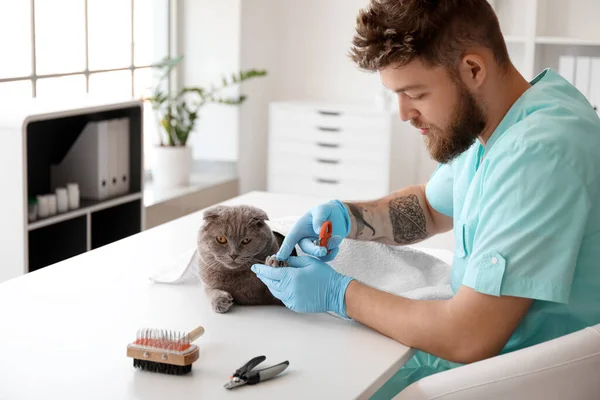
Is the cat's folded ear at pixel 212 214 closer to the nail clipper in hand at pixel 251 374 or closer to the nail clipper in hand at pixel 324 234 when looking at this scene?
the nail clipper in hand at pixel 324 234

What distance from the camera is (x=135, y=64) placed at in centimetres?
432

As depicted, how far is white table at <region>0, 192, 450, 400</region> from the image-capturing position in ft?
3.86

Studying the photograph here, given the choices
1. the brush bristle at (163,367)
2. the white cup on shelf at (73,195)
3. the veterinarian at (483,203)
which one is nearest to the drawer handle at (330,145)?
the white cup on shelf at (73,195)

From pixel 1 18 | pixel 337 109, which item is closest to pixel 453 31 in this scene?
pixel 1 18

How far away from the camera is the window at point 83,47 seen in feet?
11.0

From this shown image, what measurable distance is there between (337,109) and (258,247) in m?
3.13

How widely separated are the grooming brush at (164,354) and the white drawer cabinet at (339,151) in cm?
330

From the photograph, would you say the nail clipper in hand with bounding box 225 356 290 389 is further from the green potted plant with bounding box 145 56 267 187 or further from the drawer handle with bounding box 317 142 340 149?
the drawer handle with bounding box 317 142 340 149

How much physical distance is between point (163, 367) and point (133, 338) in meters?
0.15

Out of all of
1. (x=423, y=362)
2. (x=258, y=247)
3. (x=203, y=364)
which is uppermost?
(x=258, y=247)

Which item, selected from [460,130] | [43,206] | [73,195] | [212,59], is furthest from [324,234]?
[212,59]

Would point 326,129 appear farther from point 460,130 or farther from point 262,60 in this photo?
point 460,130

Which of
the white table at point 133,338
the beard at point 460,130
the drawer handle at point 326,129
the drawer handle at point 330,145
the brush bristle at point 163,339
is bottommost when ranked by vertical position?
the drawer handle at point 330,145

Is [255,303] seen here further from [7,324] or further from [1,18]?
[1,18]
